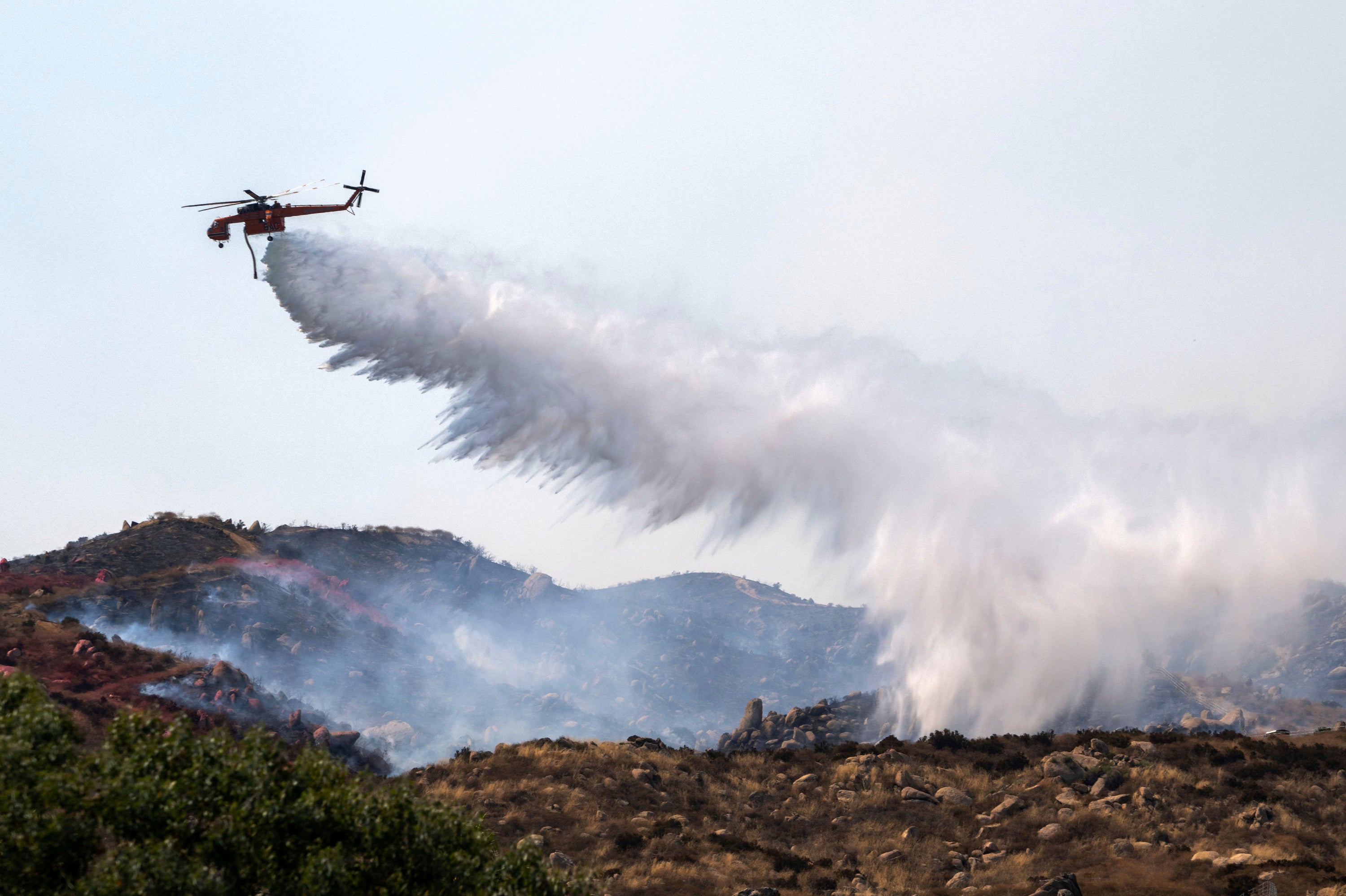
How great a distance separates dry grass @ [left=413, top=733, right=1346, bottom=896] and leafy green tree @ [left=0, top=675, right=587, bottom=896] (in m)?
14.0

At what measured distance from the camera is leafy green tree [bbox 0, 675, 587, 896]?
44.9 feet

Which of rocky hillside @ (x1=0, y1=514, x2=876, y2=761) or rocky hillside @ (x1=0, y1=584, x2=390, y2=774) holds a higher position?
rocky hillside @ (x1=0, y1=514, x2=876, y2=761)

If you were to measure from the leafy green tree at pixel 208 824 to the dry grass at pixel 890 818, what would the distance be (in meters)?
14.0

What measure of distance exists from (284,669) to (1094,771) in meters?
80.1

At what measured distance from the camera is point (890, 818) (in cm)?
3928

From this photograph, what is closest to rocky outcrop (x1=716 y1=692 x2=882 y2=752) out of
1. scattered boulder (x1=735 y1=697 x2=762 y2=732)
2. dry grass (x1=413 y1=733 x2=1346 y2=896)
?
scattered boulder (x1=735 y1=697 x2=762 y2=732)

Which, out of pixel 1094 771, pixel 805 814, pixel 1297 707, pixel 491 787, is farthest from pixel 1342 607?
pixel 491 787

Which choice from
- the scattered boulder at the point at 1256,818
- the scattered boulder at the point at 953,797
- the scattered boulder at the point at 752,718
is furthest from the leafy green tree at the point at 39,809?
the scattered boulder at the point at 752,718

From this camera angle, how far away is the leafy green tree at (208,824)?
13.7 m

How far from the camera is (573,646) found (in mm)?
194750

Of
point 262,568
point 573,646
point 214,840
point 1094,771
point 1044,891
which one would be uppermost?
point 573,646

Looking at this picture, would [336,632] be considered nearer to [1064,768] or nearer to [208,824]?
[1064,768]

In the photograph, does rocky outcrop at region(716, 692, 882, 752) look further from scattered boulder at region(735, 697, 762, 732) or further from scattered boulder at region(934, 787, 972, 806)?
scattered boulder at region(934, 787, 972, 806)

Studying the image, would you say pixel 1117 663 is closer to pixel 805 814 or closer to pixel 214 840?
pixel 805 814
